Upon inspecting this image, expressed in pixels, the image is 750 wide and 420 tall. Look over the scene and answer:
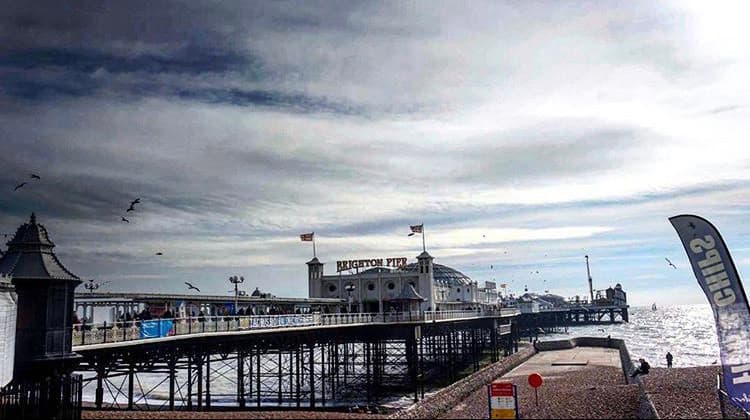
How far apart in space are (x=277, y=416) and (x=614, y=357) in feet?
161

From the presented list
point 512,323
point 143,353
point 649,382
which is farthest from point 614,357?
point 143,353

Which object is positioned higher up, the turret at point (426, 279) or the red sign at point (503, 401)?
the turret at point (426, 279)

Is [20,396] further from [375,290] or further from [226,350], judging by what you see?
[375,290]

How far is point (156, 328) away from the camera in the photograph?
86.8 ft

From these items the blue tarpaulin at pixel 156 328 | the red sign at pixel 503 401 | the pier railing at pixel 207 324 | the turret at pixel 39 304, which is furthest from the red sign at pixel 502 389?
the blue tarpaulin at pixel 156 328

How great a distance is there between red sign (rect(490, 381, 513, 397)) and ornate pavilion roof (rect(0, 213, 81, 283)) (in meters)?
14.0

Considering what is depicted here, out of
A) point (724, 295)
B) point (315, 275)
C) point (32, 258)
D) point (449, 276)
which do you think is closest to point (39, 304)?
point (32, 258)

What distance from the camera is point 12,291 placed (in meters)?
18.5

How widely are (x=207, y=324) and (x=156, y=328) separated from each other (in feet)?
14.3

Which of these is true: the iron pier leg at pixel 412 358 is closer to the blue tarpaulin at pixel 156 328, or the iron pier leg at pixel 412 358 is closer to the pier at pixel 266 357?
the pier at pixel 266 357

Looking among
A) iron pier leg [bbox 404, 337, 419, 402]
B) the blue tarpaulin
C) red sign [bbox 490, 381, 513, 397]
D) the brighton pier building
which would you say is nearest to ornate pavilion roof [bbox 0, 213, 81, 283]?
the blue tarpaulin

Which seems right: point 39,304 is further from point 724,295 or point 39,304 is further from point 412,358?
point 412,358

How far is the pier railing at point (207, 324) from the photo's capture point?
23297 millimetres

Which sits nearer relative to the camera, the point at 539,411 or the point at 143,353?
the point at 539,411
